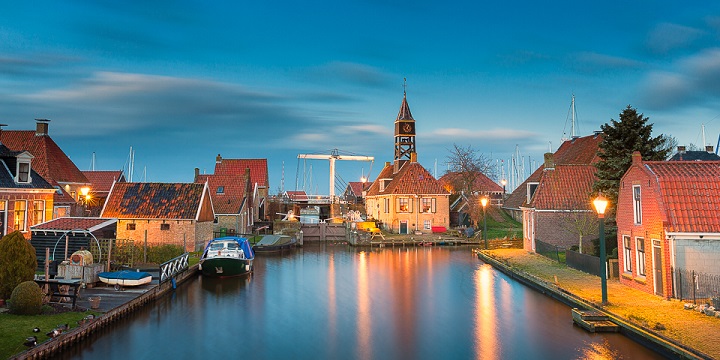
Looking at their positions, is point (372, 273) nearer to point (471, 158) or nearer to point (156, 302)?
point (156, 302)

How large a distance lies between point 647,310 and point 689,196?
233 inches

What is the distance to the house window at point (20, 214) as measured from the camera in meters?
33.5

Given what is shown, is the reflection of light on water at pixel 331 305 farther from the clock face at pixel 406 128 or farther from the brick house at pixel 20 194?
the clock face at pixel 406 128

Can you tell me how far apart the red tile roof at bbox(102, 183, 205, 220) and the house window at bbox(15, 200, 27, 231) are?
6690mm

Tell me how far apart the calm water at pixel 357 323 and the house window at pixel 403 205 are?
92.1ft

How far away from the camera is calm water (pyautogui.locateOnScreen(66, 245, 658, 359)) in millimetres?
18219

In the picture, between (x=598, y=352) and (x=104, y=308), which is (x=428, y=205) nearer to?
(x=104, y=308)

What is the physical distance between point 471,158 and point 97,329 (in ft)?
205

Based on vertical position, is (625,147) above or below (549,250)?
above

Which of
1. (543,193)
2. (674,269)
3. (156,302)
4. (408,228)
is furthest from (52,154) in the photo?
(674,269)

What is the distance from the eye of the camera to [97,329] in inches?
778

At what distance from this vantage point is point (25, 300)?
18328mm

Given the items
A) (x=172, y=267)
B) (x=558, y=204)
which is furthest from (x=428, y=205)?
(x=172, y=267)

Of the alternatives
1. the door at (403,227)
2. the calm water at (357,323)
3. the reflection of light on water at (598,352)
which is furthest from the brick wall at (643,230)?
the door at (403,227)
